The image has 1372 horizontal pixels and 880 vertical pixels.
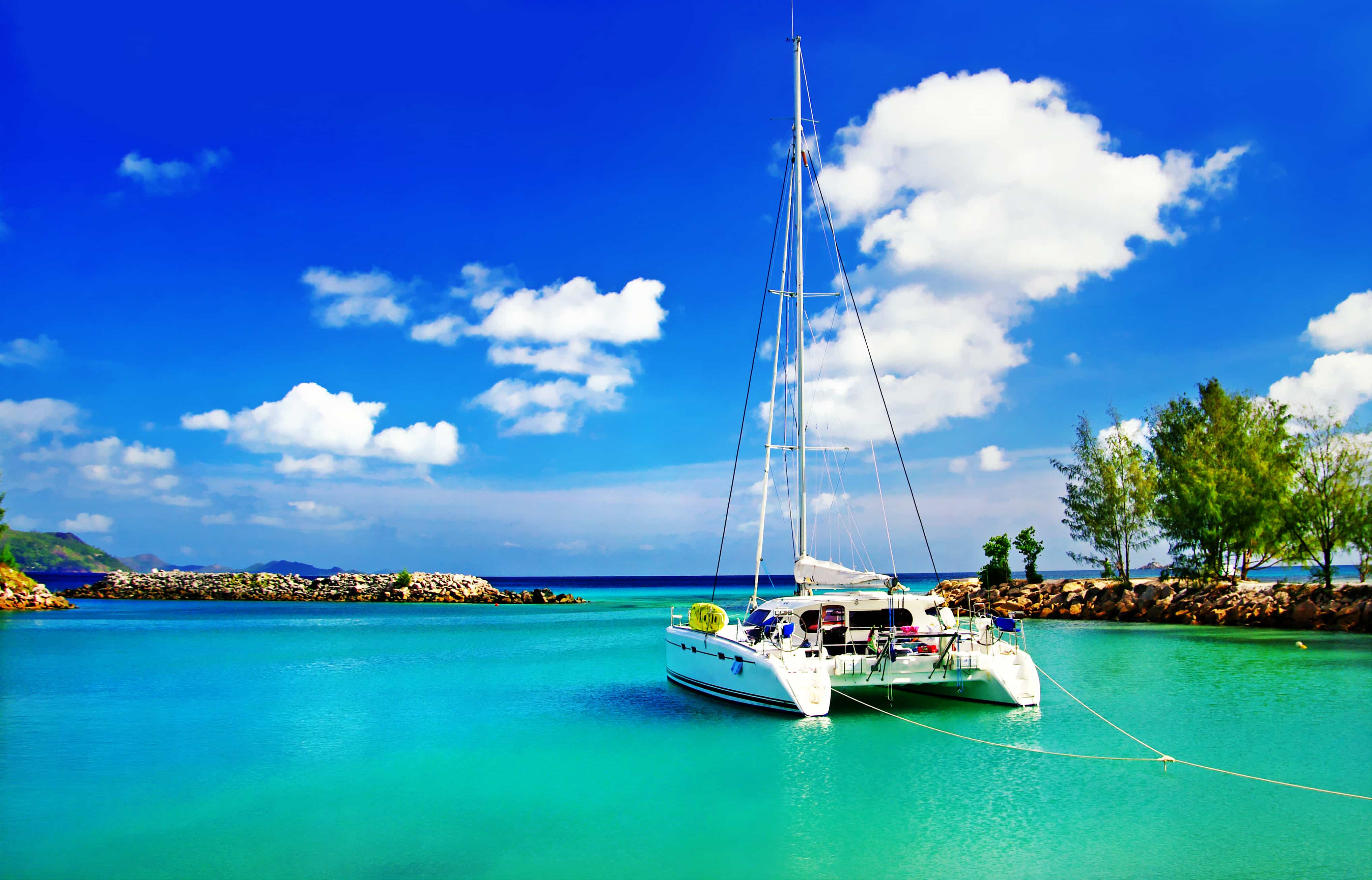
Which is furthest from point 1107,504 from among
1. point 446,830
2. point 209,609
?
point 209,609

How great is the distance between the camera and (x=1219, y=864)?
30.2ft

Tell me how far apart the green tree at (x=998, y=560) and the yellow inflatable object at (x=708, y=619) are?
39.1 meters

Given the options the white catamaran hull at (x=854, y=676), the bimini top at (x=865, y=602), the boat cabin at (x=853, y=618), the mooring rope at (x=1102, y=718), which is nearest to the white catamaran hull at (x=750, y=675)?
the white catamaran hull at (x=854, y=676)

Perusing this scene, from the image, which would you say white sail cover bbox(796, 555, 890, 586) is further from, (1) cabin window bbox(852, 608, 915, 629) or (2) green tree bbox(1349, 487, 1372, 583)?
(2) green tree bbox(1349, 487, 1372, 583)

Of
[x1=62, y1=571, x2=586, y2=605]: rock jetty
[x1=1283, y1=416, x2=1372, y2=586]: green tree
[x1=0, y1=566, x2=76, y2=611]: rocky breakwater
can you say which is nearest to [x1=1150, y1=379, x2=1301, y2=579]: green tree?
[x1=1283, y1=416, x2=1372, y2=586]: green tree

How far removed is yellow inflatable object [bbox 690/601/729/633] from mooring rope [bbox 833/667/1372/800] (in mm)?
3217

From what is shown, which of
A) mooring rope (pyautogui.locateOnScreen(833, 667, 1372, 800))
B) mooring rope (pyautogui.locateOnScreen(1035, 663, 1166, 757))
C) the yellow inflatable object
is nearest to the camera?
mooring rope (pyautogui.locateOnScreen(833, 667, 1372, 800))

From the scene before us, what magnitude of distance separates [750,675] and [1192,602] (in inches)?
1354

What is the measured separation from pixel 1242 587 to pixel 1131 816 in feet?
122

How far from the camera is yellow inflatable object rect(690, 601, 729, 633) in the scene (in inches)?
804

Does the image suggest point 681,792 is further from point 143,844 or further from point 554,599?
point 554,599

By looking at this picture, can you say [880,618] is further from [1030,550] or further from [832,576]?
[1030,550]

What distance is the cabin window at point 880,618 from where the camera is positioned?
63.1 ft

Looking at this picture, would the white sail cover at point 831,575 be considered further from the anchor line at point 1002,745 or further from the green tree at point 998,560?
the green tree at point 998,560
